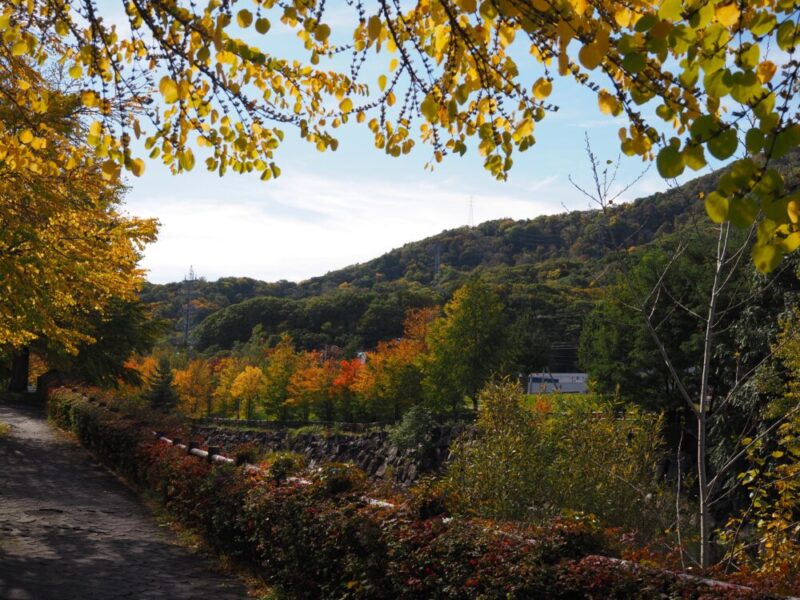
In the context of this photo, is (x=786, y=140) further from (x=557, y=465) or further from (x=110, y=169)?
(x=557, y=465)

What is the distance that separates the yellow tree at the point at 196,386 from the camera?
5069cm

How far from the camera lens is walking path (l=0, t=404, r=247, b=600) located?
23.0ft

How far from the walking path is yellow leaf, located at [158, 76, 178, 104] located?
4806 millimetres

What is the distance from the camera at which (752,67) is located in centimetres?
211

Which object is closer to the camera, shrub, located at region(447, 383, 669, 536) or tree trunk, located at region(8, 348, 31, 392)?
shrub, located at region(447, 383, 669, 536)

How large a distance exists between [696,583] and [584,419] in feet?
28.6

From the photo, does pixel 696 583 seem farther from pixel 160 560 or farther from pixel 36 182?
pixel 36 182

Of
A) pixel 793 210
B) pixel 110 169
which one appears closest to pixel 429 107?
pixel 110 169

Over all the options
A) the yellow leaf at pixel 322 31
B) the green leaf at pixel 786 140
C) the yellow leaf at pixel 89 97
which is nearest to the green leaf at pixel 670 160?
the green leaf at pixel 786 140

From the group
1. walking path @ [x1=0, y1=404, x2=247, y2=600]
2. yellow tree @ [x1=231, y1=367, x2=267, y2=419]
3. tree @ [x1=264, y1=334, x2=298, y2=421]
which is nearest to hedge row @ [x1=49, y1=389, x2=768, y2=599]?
walking path @ [x1=0, y1=404, x2=247, y2=600]

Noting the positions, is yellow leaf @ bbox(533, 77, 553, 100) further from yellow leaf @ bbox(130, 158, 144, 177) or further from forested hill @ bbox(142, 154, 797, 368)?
forested hill @ bbox(142, 154, 797, 368)

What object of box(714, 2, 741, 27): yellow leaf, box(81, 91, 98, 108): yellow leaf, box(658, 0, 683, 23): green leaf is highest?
box(81, 91, 98, 108): yellow leaf

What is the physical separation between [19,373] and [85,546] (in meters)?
24.9

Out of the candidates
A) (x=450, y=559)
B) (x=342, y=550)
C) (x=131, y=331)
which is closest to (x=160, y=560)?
(x=342, y=550)
